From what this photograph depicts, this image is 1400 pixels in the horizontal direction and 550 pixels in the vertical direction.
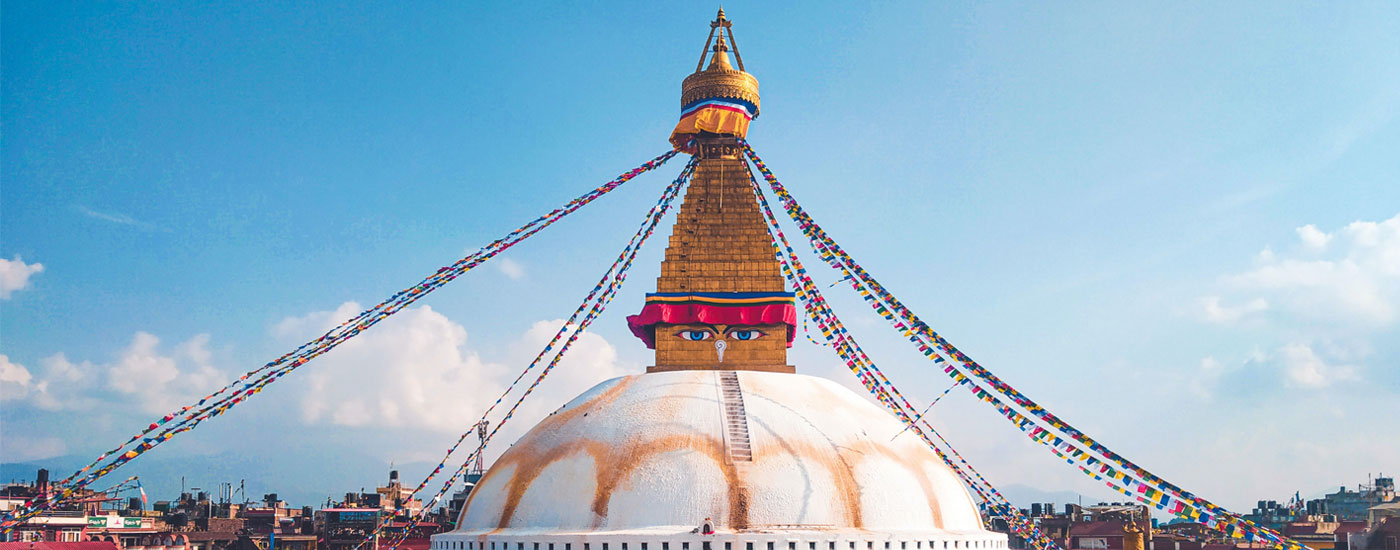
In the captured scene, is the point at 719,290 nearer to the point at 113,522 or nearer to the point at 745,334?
the point at 745,334

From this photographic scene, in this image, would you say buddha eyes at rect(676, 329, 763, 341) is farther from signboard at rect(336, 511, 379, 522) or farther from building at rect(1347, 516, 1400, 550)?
signboard at rect(336, 511, 379, 522)

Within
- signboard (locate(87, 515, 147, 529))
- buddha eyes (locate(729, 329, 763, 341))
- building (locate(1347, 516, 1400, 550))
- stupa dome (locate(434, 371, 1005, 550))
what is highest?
buddha eyes (locate(729, 329, 763, 341))

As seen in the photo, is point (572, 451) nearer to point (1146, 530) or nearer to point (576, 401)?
point (576, 401)

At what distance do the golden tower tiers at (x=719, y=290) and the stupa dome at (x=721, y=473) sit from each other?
170 centimetres

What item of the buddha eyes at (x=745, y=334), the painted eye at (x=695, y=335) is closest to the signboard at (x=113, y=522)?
the painted eye at (x=695, y=335)

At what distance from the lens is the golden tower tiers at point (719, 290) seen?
2169 centimetres

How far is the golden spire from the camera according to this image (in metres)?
23.8

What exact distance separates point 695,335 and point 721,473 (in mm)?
4924

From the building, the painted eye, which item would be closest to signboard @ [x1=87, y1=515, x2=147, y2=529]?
the painted eye

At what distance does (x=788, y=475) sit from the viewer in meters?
17.3

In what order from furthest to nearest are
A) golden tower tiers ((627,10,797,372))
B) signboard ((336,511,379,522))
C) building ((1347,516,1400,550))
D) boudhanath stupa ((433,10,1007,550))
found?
signboard ((336,511,379,522))
building ((1347,516,1400,550))
golden tower tiers ((627,10,797,372))
boudhanath stupa ((433,10,1007,550))

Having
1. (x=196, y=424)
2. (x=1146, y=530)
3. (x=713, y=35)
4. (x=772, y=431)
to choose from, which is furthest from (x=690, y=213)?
(x=1146, y=530)

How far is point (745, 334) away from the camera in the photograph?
71.5 ft

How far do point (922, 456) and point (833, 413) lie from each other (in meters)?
1.65
